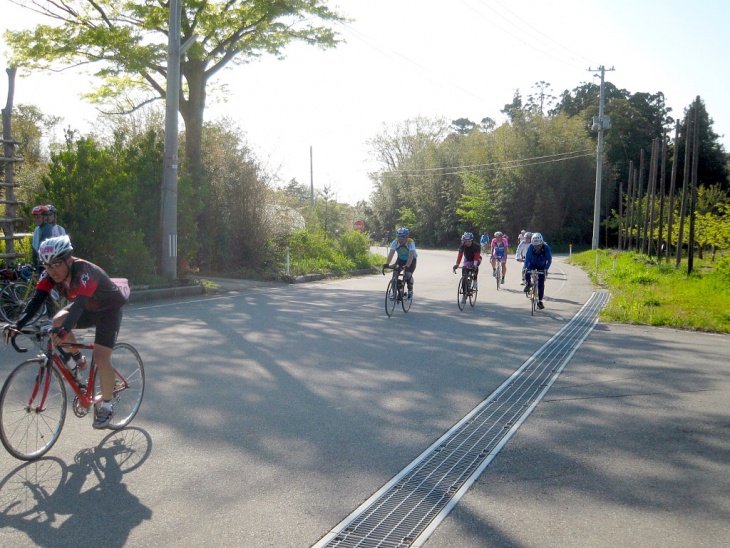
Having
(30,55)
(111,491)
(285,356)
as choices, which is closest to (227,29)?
(30,55)

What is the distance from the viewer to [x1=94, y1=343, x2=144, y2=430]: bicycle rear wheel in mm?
5871

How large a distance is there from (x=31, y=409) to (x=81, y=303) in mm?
842

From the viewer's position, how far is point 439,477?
16.5 feet

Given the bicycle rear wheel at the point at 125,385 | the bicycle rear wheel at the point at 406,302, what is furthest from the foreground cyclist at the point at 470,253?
the bicycle rear wheel at the point at 125,385

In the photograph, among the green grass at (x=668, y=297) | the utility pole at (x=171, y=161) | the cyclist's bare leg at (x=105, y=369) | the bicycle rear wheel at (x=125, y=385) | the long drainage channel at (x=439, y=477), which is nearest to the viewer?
the long drainage channel at (x=439, y=477)

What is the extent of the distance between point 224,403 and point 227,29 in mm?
18996

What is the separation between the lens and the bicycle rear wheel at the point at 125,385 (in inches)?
231

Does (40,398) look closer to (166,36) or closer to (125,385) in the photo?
(125,385)

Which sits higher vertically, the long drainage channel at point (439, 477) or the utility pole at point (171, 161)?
the utility pole at point (171, 161)

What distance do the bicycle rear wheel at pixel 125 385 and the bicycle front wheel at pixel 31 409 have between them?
1.45ft

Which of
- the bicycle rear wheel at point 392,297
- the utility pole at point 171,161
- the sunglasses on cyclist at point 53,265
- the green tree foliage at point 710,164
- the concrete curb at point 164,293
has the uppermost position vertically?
the green tree foliage at point 710,164

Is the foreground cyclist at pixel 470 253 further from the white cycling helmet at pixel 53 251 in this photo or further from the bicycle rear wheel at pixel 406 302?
the white cycling helmet at pixel 53 251

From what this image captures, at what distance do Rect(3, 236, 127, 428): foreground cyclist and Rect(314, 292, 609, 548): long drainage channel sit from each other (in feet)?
8.07

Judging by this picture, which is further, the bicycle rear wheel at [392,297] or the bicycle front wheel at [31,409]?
the bicycle rear wheel at [392,297]
